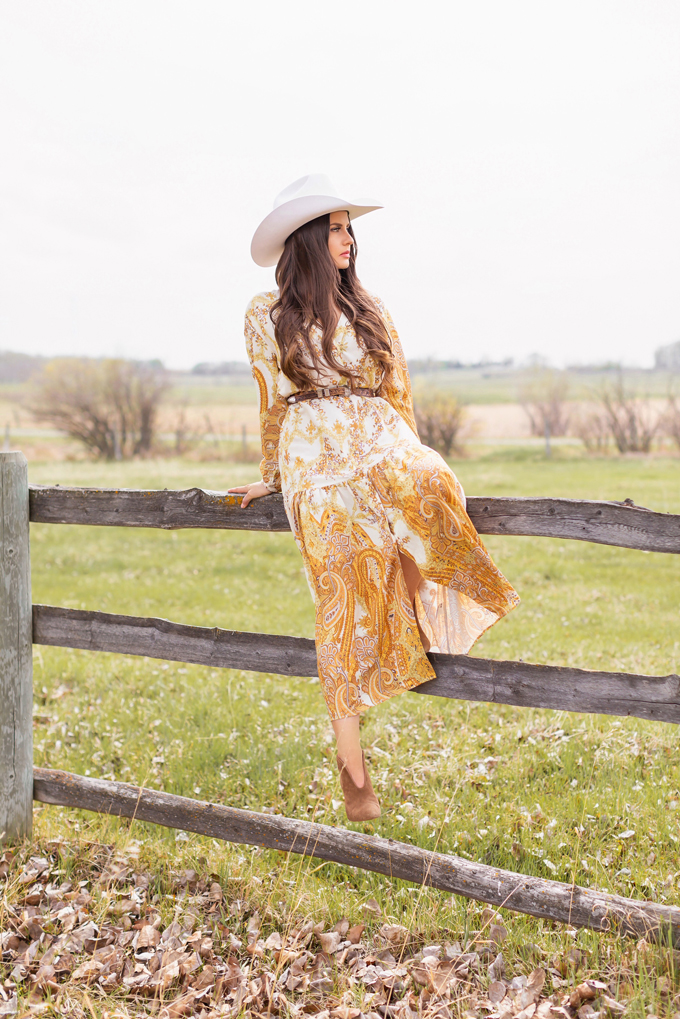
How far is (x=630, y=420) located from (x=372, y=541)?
26339 mm

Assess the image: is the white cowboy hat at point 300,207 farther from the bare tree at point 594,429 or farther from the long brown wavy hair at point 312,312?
the bare tree at point 594,429

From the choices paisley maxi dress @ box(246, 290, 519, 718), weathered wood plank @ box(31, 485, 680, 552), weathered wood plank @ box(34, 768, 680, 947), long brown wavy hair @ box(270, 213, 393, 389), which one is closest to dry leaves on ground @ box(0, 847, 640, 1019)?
weathered wood plank @ box(34, 768, 680, 947)

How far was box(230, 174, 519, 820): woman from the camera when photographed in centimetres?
319

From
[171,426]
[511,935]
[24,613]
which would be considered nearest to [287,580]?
[24,613]

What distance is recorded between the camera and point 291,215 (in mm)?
3273

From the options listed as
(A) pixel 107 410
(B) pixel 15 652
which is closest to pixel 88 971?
(B) pixel 15 652

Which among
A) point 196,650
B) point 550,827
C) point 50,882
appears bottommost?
point 50,882

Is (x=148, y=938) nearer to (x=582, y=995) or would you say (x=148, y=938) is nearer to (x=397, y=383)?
(x=582, y=995)

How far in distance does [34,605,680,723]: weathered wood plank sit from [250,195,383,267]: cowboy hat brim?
1782mm

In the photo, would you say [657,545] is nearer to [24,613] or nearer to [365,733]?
[365,733]

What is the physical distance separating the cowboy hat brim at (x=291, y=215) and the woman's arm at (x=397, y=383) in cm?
45

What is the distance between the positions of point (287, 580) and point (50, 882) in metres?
7.43

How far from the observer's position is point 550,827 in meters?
3.83

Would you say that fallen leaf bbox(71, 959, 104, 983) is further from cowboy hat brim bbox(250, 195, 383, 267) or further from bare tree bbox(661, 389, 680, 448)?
bare tree bbox(661, 389, 680, 448)
